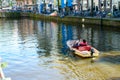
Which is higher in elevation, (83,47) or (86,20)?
(83,47)

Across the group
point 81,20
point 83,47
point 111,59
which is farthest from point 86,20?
point 111,59

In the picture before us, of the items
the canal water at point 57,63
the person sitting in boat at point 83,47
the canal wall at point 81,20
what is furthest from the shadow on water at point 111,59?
the canal wall at point 81,20

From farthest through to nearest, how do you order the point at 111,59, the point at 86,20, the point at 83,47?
the point at 86,20, the point at 83,47, the point at 111,59

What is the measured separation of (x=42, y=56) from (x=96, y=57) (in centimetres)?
513

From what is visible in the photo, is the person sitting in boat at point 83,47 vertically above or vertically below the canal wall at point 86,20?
above

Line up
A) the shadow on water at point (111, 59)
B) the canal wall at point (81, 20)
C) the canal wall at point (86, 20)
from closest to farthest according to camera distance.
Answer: the shadow on water at point (111, 59)
the canal wall at point (86, 20)
the canal wall at point (81, 20)

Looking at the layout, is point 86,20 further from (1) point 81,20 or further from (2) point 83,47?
(2) point 83,47

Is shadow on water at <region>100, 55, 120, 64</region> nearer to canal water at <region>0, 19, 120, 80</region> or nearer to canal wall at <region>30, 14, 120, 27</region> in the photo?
canal water at <region>0, 19, 120, 80</region>

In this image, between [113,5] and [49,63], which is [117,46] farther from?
[113,5]

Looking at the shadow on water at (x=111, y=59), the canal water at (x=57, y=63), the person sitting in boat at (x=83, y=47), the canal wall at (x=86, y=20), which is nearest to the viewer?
the canal water at (x=57, y=63)

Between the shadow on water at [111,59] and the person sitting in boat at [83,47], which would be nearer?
the shadow on water at [111,59]

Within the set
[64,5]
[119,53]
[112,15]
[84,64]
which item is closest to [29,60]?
[84,64]

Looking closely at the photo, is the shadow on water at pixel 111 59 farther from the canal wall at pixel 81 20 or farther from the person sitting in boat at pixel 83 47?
the canal wall at pixel 81 20

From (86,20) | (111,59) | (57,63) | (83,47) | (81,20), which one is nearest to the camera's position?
(57,63)
